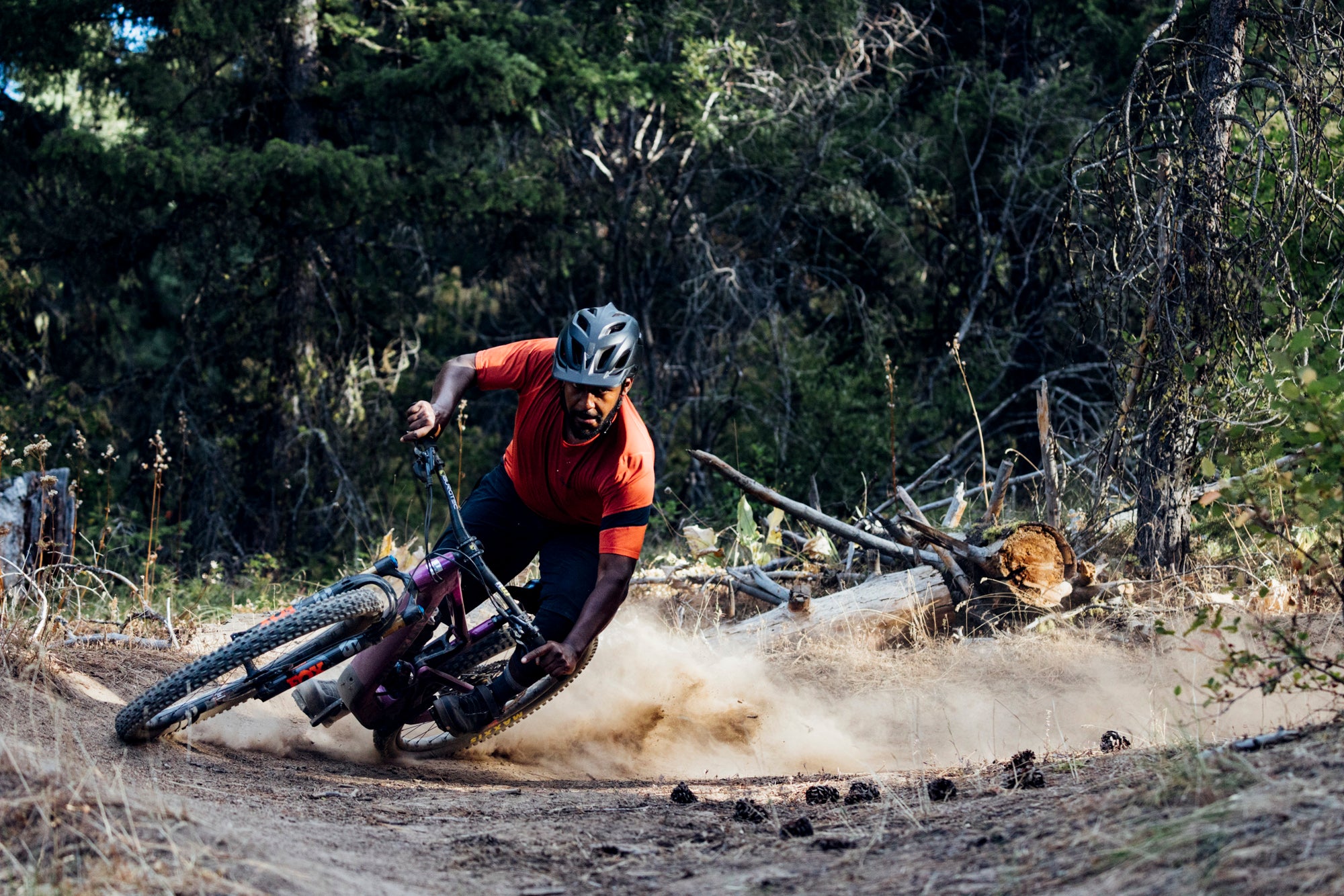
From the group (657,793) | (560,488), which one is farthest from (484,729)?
(560,488)

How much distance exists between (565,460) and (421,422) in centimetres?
68

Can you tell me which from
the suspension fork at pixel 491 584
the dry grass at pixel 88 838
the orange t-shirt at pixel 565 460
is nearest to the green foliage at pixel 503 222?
the orange t-shirt at pixel 565 460

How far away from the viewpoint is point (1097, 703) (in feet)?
20.7

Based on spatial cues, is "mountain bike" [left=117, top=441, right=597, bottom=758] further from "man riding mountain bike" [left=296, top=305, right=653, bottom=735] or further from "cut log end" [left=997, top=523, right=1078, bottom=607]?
"cut log end" [left=997, top=523, right=1078, bottom=607]

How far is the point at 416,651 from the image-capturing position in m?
5.18

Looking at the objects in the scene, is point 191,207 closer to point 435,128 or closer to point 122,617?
point 435,128

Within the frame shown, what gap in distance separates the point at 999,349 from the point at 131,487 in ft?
35.5

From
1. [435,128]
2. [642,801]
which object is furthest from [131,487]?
[642,801]

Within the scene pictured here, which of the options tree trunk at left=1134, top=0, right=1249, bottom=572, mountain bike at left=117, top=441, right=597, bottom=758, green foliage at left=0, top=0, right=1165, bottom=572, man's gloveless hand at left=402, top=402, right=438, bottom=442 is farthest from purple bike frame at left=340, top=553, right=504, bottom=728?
green foliage at left=0, top=0, right=1165, bottom=572

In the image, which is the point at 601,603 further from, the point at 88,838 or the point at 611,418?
the point at 88,838

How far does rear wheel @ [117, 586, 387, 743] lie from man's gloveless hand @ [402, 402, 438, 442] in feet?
2.10

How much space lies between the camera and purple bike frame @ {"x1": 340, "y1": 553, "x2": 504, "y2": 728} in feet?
16.3

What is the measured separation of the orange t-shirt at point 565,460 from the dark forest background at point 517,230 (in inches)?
207

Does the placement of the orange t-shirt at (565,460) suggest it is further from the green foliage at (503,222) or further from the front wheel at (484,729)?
the green foliage at (503,222)
